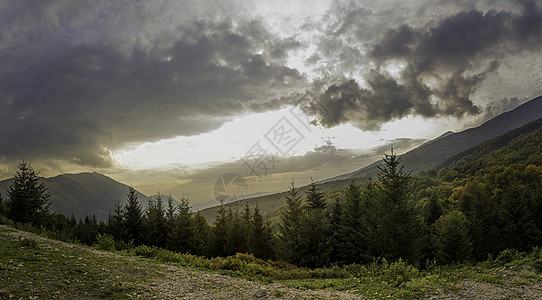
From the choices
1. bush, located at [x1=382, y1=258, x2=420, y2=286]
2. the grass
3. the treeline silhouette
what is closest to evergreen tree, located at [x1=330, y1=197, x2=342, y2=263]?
the treeline silhouette

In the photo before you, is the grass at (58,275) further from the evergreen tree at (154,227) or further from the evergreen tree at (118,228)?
the evergreen tree at (154,227)

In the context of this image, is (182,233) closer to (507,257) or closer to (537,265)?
(507,257)

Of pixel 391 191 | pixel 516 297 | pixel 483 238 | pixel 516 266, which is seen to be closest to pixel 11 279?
pixel 516 297

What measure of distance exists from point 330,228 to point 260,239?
27.1 ft

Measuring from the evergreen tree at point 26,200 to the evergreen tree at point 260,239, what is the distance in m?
26.3

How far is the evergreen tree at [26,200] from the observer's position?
1288 inches

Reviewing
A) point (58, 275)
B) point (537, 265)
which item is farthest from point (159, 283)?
point (537, 265)

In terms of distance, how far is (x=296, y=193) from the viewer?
1411 inches

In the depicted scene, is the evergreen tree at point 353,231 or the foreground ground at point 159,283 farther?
the evergreen tree at point 353,231

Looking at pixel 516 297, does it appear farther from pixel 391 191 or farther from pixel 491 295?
pixel 391 191

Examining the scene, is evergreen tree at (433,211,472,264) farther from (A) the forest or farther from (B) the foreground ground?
(B) the foreground ground

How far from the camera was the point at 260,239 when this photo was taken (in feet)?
102

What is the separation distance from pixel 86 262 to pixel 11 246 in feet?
11.9

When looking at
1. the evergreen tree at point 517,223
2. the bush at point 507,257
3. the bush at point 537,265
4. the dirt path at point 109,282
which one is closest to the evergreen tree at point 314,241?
the bush at point 507,257
